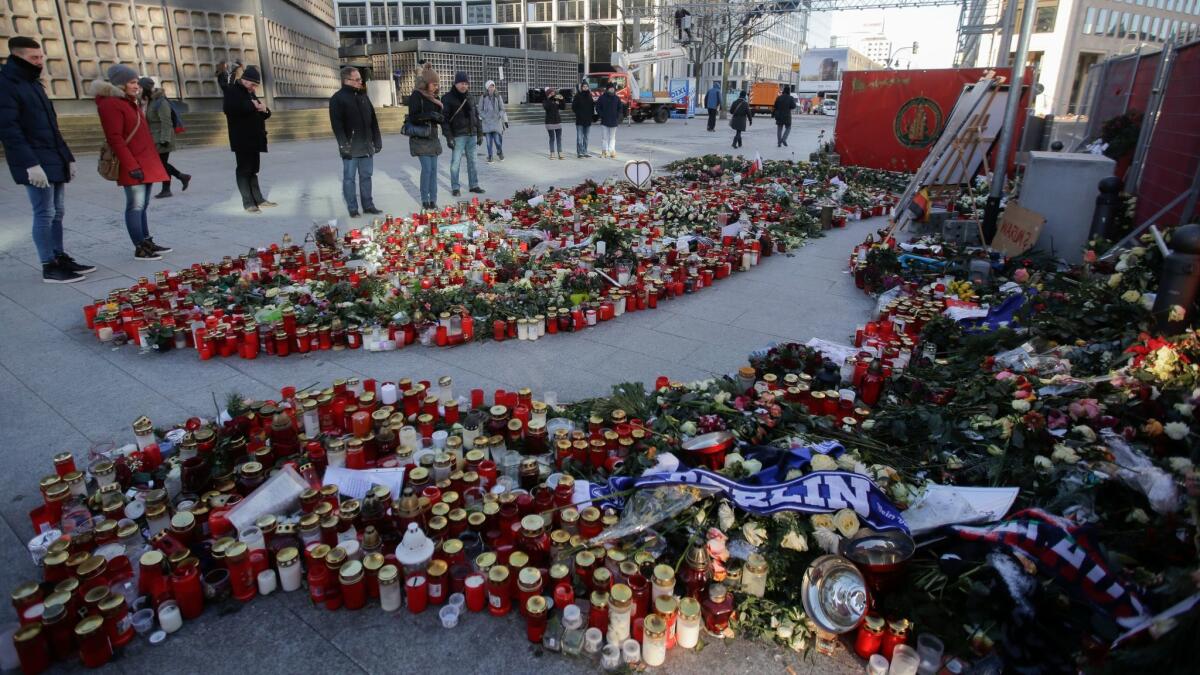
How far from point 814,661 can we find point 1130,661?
2.88 feet

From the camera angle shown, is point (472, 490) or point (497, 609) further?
point (472, 490)

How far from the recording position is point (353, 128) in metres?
8.28

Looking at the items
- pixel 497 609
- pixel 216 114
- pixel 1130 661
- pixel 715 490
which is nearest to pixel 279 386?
pixel 497 609

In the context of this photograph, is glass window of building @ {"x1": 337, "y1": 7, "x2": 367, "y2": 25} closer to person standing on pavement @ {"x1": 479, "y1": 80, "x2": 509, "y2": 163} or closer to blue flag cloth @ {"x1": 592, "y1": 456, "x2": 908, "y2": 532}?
person standing on pavement @ {"x1": 479, "y1": 80, "x2": 509, "y2": 163}

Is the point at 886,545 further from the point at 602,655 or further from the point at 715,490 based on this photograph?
the point at 602,655

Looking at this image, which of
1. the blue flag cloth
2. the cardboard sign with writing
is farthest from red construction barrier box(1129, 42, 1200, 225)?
the blue flag cloth

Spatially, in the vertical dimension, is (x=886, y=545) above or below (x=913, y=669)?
above

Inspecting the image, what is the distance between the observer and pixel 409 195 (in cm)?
1069

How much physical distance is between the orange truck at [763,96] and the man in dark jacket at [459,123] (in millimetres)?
36254

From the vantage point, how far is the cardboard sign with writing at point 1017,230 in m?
6.57

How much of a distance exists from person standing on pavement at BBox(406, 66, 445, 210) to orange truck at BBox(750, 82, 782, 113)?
37582 mm

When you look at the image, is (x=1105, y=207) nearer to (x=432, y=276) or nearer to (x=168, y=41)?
(x=432, y=276)

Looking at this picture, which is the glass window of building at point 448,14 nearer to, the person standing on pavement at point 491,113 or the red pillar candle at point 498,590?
the person standing on pavement at point 491,113

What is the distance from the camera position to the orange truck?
42562 mm
